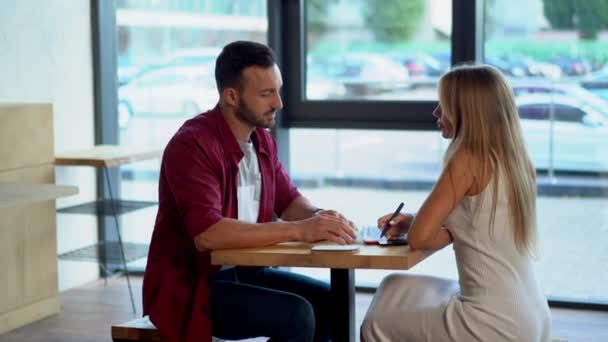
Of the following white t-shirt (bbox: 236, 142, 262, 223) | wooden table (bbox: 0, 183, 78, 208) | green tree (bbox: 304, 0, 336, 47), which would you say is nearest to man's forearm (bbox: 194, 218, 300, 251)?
white t-shirt (bbox: 236, 142, 262, 223)

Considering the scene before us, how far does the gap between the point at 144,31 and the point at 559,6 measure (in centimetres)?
217

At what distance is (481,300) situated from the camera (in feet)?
8.23

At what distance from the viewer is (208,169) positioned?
2.74 metres

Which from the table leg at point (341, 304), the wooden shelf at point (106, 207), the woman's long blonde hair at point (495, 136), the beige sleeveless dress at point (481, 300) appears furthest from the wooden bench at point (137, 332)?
the wooden shelf at point (106, 207)

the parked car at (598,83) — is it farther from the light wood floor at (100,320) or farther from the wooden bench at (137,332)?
the wooden bench at (137,332)

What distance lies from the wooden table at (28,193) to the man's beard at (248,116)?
72 cm

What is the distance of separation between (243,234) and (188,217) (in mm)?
167

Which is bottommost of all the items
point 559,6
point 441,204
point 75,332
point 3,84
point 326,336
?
point 75,332

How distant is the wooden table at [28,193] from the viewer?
10.1ft

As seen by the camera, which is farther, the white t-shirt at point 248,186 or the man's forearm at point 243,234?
the white t-shirt at point 248,186

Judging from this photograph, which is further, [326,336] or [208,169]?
[326,336]

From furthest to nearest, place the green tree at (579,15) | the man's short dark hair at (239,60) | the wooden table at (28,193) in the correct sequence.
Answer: the green tree at (579,15) → the wooden table at (28,193) → the man's short dark hair at (239,60)

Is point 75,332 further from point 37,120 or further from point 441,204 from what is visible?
point 441,204

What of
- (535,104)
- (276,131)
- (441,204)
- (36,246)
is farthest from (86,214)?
(441,204)
